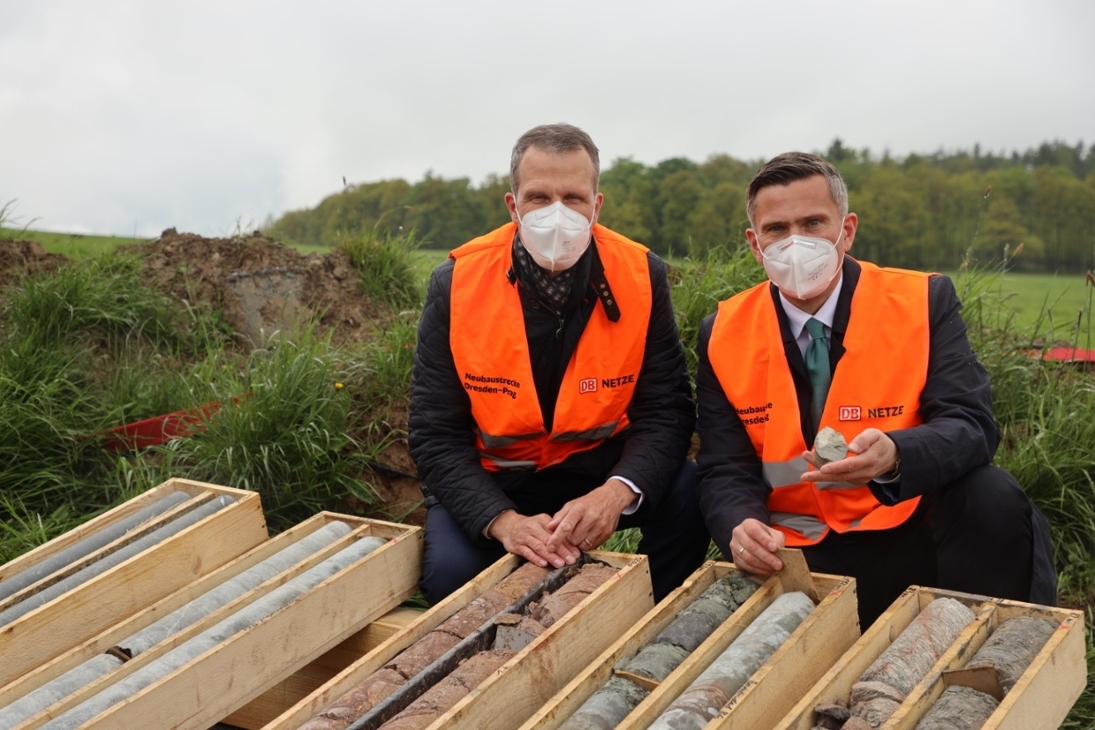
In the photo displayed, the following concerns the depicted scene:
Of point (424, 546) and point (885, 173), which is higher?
point (885, 173)

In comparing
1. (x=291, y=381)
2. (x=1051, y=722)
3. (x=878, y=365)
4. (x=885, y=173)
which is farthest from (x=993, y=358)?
(x=885, y=173)

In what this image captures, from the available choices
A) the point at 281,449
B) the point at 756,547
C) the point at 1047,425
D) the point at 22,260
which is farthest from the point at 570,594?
the point at 22,260

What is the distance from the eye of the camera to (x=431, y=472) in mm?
3613

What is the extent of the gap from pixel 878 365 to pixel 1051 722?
1.17 meters

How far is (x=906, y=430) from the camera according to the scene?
295cm

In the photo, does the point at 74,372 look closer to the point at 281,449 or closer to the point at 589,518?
the point at 281,449

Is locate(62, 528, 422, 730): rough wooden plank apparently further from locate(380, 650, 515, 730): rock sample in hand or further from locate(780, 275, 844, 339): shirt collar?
locate(780, 275, 844, 339): shirt collar

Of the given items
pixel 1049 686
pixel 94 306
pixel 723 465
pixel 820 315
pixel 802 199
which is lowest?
pixel 1049 686

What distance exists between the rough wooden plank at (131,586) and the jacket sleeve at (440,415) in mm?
615

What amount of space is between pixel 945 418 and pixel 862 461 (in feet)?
1.46

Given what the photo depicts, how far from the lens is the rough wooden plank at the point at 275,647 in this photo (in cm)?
251

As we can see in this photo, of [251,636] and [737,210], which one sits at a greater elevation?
[737,210]

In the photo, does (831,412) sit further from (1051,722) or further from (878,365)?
(1051,722)

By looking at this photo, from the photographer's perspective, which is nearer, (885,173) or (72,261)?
(72,261)
